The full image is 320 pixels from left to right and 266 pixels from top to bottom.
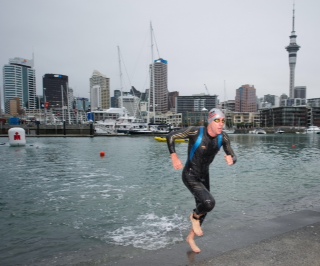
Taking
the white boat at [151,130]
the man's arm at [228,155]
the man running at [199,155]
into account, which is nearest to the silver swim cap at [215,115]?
the man running at [199,155]

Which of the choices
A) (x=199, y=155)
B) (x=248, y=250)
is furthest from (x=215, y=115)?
(x=248, y=250)

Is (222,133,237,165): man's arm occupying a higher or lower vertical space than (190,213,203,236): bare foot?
higher

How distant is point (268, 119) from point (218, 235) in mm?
203997

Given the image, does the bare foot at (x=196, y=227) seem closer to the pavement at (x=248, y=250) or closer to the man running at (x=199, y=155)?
the man running at (x=199, y=155)

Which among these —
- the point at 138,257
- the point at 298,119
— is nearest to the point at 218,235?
the point at 138,257

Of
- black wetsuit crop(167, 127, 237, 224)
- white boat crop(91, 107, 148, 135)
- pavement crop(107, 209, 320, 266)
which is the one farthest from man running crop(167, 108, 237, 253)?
white boat crop(91, 107, 148, 135)

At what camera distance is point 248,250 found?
3.64 m

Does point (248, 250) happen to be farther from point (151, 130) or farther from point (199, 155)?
point (151, 130)

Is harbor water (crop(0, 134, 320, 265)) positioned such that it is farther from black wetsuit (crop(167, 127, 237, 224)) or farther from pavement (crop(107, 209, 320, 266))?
black wetsuit (crop(167, 127, 237, 224))

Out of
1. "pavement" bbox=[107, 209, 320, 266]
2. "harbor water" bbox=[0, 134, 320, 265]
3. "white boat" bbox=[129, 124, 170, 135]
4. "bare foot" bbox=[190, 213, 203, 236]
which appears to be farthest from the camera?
"white boat" bbox=[129, 124, 170, 135]

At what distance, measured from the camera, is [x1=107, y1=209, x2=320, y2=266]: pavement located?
3.32m

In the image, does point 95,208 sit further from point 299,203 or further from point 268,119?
point 268,119

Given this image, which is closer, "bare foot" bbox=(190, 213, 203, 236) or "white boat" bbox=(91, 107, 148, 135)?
"bare foot" bbox=(190, 213, 203, 236)

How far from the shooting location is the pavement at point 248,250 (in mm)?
3322
